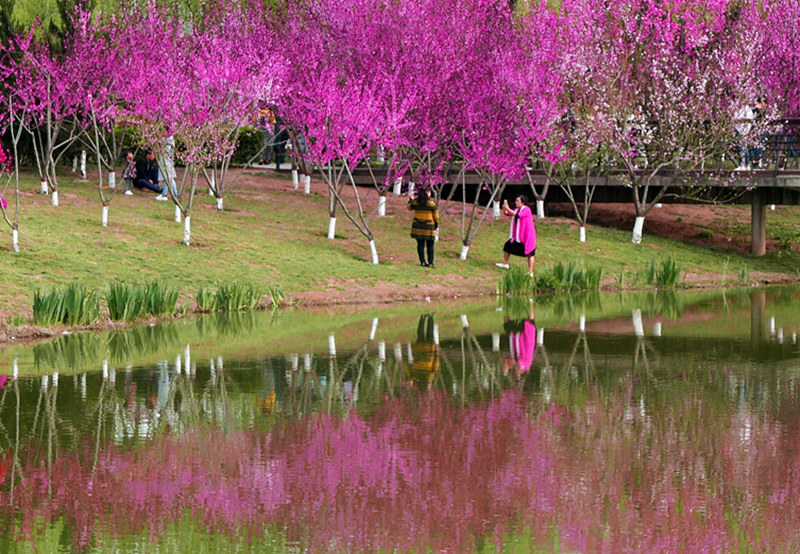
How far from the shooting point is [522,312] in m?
24.1

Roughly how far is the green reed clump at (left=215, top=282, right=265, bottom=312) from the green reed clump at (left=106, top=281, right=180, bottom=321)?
1.31 metres

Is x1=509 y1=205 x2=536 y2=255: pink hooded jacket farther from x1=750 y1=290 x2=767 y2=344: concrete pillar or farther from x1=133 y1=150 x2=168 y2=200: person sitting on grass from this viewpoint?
x1=133 y1=150 x2=168 y2=200: person sitting on grass

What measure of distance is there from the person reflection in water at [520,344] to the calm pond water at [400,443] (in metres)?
0.08

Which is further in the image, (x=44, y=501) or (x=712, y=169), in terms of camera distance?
(x=712, y=169)

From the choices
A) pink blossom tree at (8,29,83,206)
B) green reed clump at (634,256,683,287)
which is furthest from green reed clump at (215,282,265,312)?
pink blossom tree at (8,29,83,206)

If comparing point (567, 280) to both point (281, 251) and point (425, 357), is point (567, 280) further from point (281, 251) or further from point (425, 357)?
point (425, 357)

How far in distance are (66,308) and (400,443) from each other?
9817 millimetres

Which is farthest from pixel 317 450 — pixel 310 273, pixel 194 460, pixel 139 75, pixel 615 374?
pixel 139 75

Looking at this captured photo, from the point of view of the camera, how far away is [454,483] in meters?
9.65

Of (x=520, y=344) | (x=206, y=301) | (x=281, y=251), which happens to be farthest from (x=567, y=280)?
(x=520, y=344)

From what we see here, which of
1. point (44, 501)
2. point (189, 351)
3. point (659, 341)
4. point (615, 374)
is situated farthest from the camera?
point (659, 341)

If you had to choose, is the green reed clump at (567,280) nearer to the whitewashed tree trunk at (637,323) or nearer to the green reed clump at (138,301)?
the whitewashed tree trunk at (637,323)

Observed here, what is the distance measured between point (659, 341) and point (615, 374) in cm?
369

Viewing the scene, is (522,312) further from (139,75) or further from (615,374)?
(139,75)
